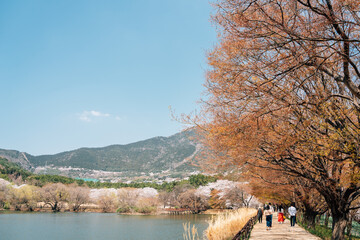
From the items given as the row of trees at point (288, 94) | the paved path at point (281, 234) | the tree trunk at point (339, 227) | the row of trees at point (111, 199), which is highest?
the row of trees at point (288, 94)

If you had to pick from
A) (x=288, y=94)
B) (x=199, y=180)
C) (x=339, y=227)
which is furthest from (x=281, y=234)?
(x=199, y=180)

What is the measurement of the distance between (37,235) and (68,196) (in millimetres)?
44539

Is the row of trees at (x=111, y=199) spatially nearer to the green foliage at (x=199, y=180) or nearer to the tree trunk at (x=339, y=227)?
the green foliage at (x=199, y=180)

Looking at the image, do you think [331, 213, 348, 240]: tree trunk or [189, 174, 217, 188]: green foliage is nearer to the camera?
[331, 213, 348, 240]: tree trunk

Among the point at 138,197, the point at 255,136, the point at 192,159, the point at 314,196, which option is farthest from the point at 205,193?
the point at 255,136

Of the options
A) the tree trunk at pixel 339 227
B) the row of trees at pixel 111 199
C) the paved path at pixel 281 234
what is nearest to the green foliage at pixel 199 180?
the row of trees at pixel 111 199

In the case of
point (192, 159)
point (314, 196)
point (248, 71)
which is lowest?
point (314, 196)

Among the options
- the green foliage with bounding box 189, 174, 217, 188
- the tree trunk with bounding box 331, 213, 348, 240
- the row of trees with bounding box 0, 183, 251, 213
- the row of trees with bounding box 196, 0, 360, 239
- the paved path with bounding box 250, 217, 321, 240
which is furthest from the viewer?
the green foliage with bounding box 189, 174, 217, 188

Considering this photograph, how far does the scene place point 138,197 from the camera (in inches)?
2719

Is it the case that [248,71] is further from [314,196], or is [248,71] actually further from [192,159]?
[314,196]

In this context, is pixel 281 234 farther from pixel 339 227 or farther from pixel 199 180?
pixel 199 180

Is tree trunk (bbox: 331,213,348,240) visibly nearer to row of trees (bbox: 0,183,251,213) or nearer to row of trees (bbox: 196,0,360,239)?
row of trees (bbox: 196,0,360,239)

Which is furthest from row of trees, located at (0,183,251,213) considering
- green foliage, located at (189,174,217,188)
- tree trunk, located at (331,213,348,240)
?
tree trunk, located at (331,213,348,240)

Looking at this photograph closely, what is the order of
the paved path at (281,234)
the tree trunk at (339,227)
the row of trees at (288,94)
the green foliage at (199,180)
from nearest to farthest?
1. the row of trees at (288,94)
2. the tree trunk at (339,227)
3. the paved path at (281,234)
4. the green foliage at (199,180)
